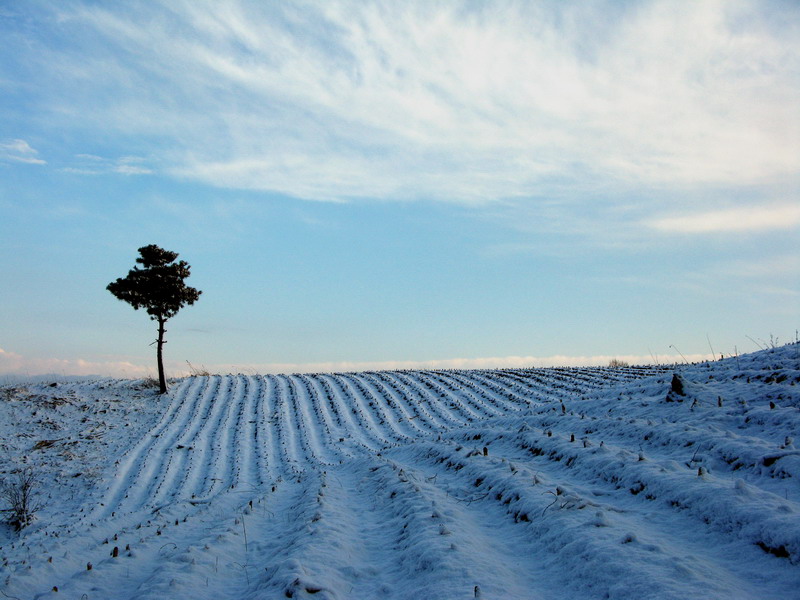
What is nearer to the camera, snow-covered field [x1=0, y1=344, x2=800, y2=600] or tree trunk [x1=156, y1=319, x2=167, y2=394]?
snow-covered field [x1=0, y1=344, x2=800, y2=600]

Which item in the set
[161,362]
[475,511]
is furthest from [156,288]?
[475,511]

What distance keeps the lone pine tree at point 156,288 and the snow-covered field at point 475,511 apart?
40.1 ft

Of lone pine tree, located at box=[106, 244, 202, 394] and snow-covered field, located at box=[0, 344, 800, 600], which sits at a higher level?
lone pine tree, located at box=[106, 244, 202, 394]

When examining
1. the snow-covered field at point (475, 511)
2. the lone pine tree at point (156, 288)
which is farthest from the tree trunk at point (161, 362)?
the snow-covered field at point (475, 511)

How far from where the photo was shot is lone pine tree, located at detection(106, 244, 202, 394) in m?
30.3

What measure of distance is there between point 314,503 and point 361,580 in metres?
3.54

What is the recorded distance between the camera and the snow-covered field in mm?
5059

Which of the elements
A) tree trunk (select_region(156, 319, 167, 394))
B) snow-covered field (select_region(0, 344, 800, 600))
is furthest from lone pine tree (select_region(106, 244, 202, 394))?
snow-covered field (select_region(0, 344, 800, 600))

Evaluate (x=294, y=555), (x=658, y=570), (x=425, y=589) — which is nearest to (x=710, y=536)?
(x=658, y=570)

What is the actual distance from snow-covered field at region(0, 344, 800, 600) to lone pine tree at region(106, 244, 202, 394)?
12.2 metres

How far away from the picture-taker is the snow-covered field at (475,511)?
5.06 meters

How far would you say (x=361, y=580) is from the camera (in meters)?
5.64

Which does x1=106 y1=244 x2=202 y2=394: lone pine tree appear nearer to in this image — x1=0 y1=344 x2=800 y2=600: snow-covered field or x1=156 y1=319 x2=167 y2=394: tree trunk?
x1=156 y1=319 x2=167 y2=394: tree trunk

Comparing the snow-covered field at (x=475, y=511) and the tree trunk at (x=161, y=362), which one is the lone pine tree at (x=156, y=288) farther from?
the snow-covered field at (x=475, y=511)
